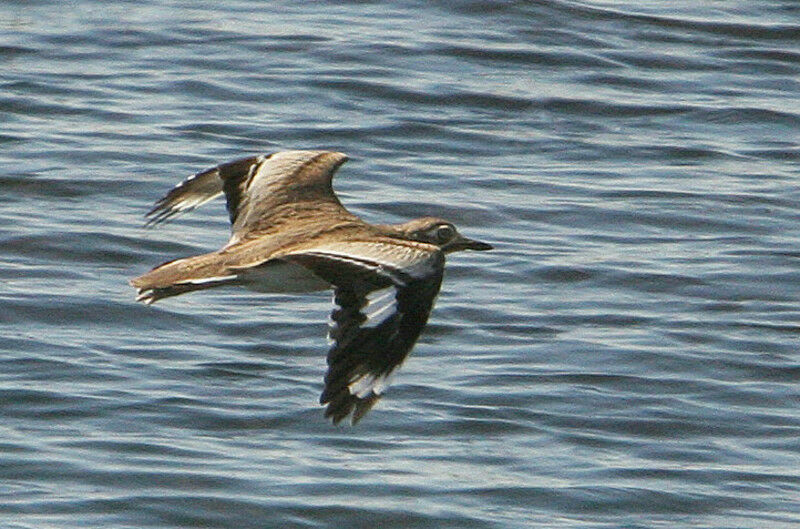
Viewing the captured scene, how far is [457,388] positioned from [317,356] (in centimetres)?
76

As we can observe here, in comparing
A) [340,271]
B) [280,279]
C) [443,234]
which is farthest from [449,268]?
[340,271]

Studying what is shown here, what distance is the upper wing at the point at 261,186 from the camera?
Answer: 362 inches

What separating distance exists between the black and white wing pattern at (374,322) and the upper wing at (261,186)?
158cm

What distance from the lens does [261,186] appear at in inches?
370

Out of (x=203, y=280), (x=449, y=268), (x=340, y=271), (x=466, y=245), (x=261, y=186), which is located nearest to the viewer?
(x=340, y=271)

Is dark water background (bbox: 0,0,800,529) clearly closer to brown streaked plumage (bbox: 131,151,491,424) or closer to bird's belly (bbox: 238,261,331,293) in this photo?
brown streaked plumage (bbox: 131,151,491,424)

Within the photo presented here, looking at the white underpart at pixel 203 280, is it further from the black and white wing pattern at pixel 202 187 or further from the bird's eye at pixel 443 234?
the black and white wing pattern at pixel 202 187

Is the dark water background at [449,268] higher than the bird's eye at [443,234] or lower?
lower

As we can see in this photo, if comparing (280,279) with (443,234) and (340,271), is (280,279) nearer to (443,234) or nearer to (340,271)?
(340,271)

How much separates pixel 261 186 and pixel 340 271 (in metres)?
2.05

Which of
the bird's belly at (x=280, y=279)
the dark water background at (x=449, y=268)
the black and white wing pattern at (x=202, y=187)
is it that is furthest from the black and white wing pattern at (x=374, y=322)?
the black and white wing pattern at (x=202, y=187)

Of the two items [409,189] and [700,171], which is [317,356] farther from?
[700,171]

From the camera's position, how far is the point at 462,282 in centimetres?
1243

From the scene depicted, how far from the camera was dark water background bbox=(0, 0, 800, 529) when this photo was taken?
32.3 feet
